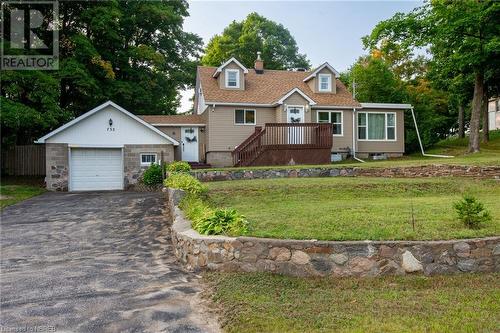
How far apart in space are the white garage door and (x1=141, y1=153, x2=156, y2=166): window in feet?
3.39

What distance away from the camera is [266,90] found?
869 inches

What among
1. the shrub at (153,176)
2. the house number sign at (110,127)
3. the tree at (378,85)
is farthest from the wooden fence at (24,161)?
the tree at (378,85)

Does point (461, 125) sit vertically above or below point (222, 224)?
above

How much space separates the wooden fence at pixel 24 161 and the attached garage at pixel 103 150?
15.7 feet

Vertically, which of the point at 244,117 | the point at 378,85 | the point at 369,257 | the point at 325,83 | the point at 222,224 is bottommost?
the point at 369,257

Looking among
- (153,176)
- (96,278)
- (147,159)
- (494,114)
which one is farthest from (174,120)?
(494,114)

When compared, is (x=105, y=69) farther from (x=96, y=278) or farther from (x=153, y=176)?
(x=96, y=278)

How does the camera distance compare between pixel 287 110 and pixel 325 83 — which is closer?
pixel 287 110

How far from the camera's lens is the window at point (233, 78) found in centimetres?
2153

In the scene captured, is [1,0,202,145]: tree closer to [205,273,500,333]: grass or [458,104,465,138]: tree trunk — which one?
[205,273,500,333]: grass

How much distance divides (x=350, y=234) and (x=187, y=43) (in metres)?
28.9

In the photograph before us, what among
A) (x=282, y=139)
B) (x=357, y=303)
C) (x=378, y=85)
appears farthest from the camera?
(x=378, y=85)

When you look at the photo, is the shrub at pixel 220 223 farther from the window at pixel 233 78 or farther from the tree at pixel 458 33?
the tree at pixel 458 33

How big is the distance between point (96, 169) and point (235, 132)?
23.4 feet
